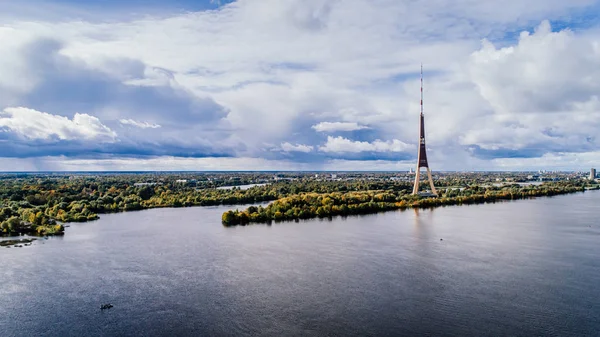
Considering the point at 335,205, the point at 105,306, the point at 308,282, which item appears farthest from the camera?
the point at 335,205

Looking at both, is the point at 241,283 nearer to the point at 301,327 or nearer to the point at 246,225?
the point at 301,327

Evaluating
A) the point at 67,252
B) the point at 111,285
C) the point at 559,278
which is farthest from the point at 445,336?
the point at 67,252

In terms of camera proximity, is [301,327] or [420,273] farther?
[420,273]

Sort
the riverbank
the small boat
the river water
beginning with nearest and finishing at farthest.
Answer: the river water
the small boat
the riverbank

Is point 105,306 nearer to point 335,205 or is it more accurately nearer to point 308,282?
point 308,282

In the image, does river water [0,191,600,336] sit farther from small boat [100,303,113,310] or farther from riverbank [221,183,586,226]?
riverbank [221,183,586,226]

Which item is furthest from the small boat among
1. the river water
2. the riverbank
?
the riverbank

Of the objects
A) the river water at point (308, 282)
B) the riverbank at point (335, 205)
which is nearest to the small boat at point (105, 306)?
the river water at point (308, 282)

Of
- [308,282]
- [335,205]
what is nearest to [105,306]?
[308,282]
